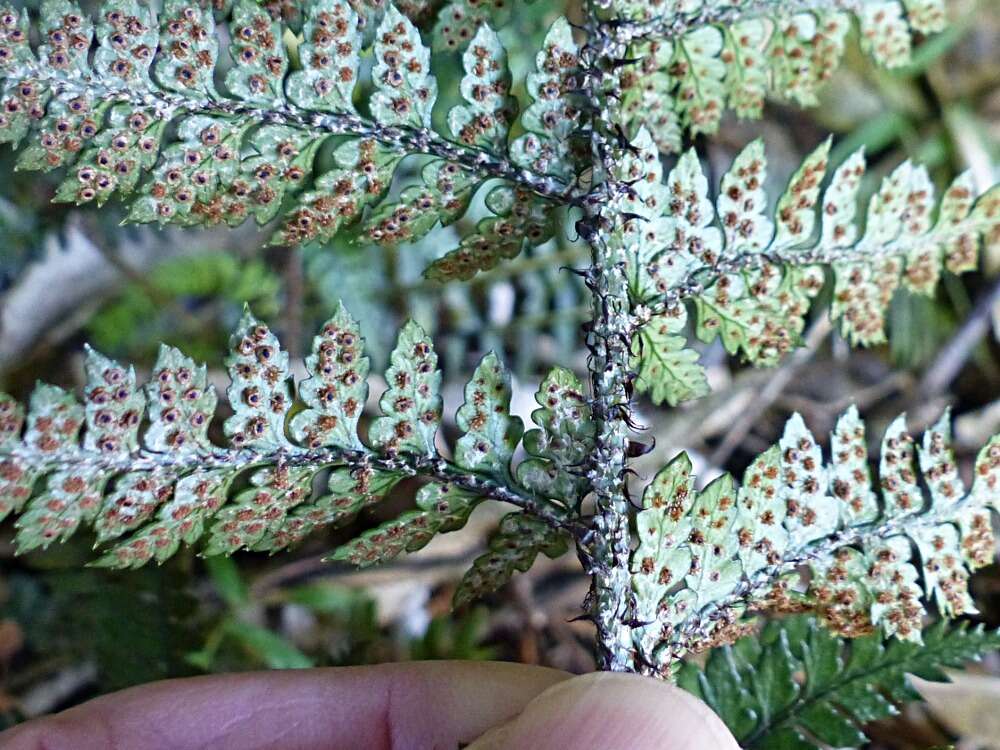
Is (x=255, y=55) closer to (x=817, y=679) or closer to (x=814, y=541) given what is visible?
(x=814, y=541)

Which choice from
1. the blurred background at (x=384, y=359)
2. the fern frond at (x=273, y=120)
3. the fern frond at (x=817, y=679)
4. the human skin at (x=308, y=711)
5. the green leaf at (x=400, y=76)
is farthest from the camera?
the blurred background at (x=384, y=359)

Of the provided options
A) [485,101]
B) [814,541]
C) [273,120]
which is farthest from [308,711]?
[485,101]

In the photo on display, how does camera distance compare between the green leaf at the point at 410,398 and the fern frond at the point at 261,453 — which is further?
the green leaf at the point at 410,398

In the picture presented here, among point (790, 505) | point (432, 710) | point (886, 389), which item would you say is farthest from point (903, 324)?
point (432, 710)

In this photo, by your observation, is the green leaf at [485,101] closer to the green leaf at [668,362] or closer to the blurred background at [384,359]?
the green leaf at [668,362]

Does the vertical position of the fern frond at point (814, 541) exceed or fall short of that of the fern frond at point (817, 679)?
it exceeds it

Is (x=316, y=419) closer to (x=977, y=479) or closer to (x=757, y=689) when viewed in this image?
(x=757, y=689)

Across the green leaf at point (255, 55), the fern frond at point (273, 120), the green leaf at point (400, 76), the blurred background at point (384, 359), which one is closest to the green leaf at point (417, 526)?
the fern frond at point (273, 120)

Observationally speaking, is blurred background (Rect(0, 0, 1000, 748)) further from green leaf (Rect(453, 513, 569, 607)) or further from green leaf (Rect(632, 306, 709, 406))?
green leaf (Rect(632, 306, 709, 406))
